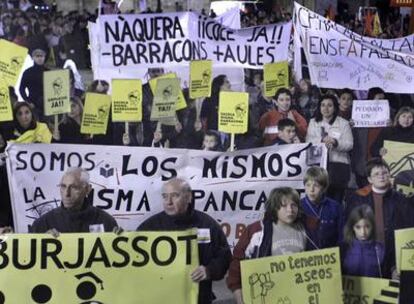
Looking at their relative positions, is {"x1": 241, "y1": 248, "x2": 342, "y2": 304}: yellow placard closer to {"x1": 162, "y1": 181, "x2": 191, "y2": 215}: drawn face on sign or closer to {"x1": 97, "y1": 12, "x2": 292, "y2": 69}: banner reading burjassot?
{"x1": 162, "y1": 181, "x2": 191, "y2": 215}: drawn face on sign

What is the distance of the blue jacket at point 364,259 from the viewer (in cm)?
455

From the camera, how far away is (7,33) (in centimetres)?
1405

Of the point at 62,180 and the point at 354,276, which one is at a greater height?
the point at 62,180

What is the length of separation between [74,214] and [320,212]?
1.50 meters

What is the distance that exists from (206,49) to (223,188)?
2755 millimetres

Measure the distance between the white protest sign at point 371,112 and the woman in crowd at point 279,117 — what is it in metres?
0.49

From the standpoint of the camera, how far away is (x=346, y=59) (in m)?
7.12

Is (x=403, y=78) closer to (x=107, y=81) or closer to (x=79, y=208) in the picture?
(x=107, y=81)

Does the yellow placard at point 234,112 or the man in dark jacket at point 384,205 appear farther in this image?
the yellow placard at point 234,112

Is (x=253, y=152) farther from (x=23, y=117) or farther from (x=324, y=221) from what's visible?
(x=23, y=117)

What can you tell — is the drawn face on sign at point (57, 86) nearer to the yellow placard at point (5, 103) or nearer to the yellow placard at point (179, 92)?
the yellow placard at point (5, 103)

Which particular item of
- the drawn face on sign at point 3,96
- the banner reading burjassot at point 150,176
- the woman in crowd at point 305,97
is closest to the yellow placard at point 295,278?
the banner reading burjassot at point 150,176

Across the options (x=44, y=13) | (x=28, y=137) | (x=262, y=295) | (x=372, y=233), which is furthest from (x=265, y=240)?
(x=44, y=13)

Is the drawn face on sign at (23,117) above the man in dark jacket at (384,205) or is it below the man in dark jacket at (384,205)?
above
